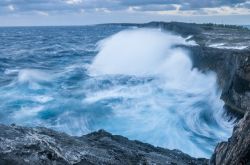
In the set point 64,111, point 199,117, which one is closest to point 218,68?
point 199,117

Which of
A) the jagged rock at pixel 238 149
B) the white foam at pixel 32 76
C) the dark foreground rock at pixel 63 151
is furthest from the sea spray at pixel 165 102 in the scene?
the jagged rock at pixel 238 149

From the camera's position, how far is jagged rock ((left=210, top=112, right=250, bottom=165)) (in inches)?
208

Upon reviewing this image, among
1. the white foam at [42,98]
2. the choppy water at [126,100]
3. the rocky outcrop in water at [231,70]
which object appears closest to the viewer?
the rocky outcrop in water at [231,70]

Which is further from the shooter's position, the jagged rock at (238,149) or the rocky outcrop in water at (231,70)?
the rocky outcrop in water at (231,70)

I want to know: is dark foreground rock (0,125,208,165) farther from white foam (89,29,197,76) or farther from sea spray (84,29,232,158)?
white foam (89,29,197,76)

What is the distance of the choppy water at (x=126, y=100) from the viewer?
55.5 ft

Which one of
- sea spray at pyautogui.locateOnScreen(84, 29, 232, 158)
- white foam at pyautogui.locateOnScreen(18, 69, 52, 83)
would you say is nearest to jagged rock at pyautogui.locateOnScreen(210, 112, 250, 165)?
sea spray at pyautogui.locateOnScreen(84, 29, 232, 158)

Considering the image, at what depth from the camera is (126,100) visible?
21984 mm

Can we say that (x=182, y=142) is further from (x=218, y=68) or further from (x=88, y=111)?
(x=218, y=68)

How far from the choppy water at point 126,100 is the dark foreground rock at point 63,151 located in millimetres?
8001

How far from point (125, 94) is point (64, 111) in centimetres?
536

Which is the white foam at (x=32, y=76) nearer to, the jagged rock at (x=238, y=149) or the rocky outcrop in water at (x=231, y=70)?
the rocky outcrop in water at (x=231, y=70)

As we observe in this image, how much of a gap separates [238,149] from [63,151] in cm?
255

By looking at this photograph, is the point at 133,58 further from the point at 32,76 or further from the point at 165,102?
the point at 165,102
